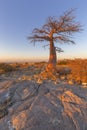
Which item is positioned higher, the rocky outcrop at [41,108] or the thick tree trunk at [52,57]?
the thick tree trunk at [52,57]

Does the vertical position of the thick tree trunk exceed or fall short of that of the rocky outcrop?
it exceeds it

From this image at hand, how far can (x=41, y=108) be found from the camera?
5.48 meters

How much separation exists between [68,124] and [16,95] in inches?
72.4

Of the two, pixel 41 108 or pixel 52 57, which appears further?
pixel 52 57

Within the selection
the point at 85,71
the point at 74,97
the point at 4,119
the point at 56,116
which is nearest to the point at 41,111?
the point at 56,116

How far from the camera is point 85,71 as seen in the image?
13.6m

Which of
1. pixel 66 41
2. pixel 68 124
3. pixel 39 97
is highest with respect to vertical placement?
pixel 66 41

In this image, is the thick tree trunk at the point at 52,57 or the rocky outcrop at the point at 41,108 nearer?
the rocky outcrop at the point at 41,108

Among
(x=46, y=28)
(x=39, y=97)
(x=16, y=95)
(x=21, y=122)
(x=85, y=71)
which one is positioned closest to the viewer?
(x=21, y=122)

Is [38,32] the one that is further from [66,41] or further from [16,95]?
[16,95]

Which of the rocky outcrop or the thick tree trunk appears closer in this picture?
the rocky outcrop

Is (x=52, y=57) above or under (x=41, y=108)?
above

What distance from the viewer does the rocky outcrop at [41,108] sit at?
505 centimetres

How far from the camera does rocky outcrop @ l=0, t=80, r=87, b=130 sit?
505 cm
